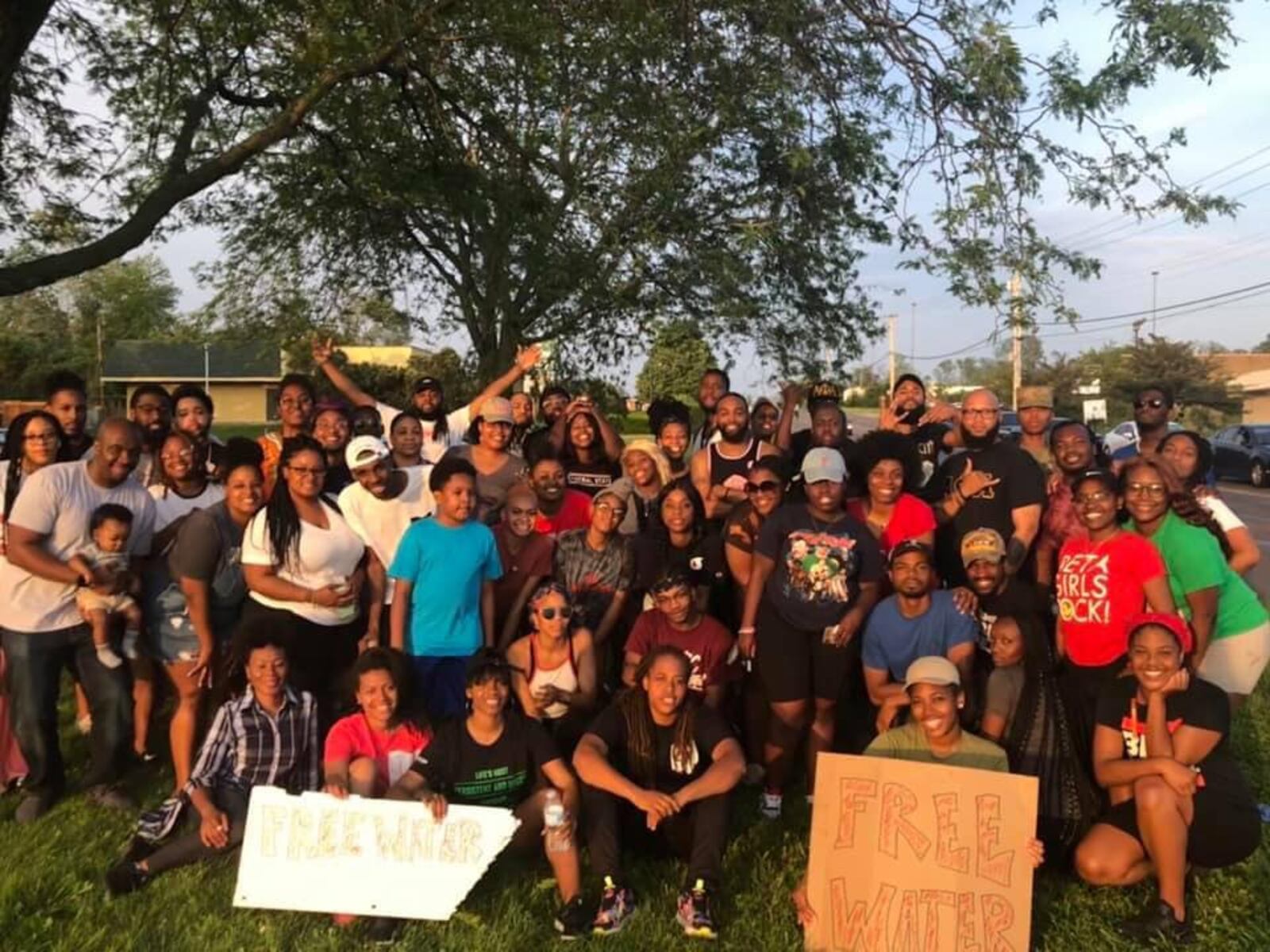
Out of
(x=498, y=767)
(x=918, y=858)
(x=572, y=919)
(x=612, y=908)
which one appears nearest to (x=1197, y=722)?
(x=918, y=858)

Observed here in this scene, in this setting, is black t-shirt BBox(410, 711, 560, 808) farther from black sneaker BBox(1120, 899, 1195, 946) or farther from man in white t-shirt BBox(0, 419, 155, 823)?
black sneaker BBox(1120, 899, 1195, 946)

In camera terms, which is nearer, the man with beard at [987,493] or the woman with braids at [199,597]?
the woman with braids at [199,597]

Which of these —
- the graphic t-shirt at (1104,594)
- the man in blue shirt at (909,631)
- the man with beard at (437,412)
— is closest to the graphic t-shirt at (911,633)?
the man in blue shirt at (909,631)

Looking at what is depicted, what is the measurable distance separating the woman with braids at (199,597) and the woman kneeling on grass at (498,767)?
4.52 ft

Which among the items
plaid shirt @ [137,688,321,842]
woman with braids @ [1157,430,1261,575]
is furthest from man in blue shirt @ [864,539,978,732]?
plaid shirt @ [137,688,321,842]

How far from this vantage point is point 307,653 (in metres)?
4.79

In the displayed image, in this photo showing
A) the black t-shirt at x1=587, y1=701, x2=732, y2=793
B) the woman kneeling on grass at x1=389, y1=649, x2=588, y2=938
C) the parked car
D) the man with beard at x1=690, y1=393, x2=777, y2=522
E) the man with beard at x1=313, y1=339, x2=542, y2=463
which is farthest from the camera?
the parked car

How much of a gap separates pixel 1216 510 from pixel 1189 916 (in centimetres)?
214

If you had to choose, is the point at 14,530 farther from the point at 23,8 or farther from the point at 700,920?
the point at 23,8

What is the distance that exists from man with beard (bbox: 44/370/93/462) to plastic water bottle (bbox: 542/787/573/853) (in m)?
3.38

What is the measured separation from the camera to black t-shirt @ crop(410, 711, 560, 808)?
424 centimetres

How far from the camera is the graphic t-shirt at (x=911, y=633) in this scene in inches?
186

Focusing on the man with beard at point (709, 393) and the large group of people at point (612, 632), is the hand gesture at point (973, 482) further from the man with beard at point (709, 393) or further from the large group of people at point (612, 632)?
the man with beard at point (709, 393)

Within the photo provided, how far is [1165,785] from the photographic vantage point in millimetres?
3998
